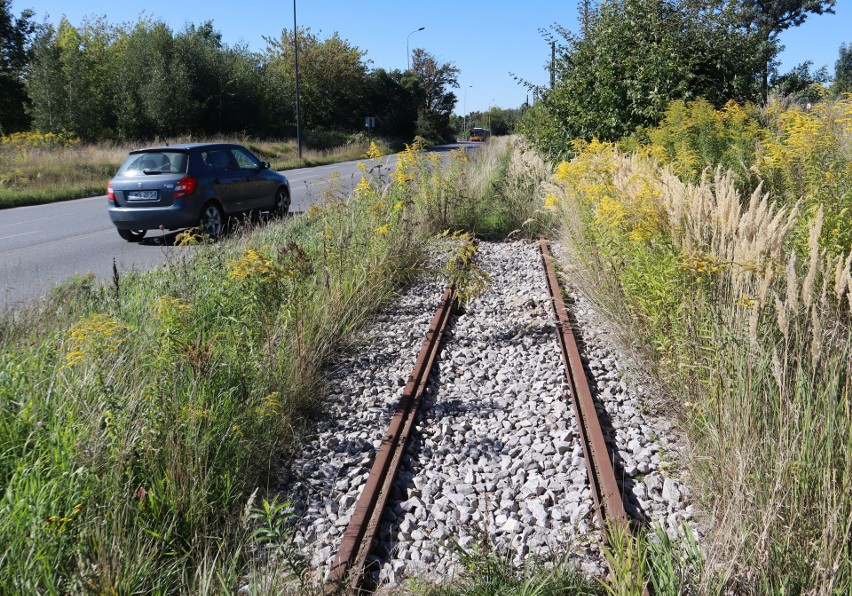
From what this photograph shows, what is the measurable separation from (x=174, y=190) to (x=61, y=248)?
216cm

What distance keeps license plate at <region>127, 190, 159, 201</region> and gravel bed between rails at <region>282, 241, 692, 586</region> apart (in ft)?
24.1

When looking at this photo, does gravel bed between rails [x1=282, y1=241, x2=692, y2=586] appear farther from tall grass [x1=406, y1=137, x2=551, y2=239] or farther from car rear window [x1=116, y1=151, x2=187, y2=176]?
car rear window [x1=116, y1=151, x2=187, y2=176]

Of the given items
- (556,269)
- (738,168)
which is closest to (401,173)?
(556,269)

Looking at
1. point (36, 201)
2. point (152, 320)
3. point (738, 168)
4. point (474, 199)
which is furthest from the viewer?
point (36, 201)

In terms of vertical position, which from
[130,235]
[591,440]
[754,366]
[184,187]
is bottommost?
[591,440]

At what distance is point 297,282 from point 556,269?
4484 millimetres

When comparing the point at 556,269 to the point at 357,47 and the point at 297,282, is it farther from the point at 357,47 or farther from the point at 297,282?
the point at 357,47

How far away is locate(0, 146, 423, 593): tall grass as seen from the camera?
2.88m

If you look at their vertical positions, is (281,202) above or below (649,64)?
below

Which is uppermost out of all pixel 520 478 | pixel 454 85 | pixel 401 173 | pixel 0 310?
pixel 454 85

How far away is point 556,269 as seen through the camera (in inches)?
382

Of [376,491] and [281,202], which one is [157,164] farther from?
[376,491]

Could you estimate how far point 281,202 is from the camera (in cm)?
1577

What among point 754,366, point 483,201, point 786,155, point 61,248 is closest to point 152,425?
point 754,366
